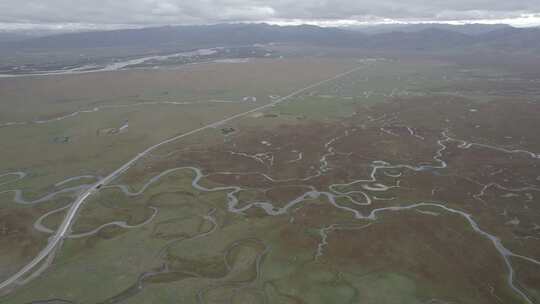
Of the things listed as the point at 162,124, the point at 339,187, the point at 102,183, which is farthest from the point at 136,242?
the point at 162,124

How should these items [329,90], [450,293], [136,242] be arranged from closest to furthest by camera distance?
1. [450,293]
2. [136,242]
3. [329,90]

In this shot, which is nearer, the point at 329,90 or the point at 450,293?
the point at 450,293

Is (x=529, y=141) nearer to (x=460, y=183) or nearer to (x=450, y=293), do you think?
(x=460, y=183)

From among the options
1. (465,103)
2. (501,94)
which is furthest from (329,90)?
(501,94)

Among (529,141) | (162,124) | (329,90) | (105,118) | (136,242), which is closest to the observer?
(136,242)

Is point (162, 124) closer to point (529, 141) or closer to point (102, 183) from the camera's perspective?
point (102, 183)

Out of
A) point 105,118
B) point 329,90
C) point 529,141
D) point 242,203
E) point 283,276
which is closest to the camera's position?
point 283,276

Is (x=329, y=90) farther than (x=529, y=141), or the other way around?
(x=329, y=90)

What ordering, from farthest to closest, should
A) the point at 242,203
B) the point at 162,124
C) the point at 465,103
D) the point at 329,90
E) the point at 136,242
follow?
1. the point at 329,90
2. the point at 465,103
3. the point at 162,124
4. the point at 242,203
5. the point at 136,242
